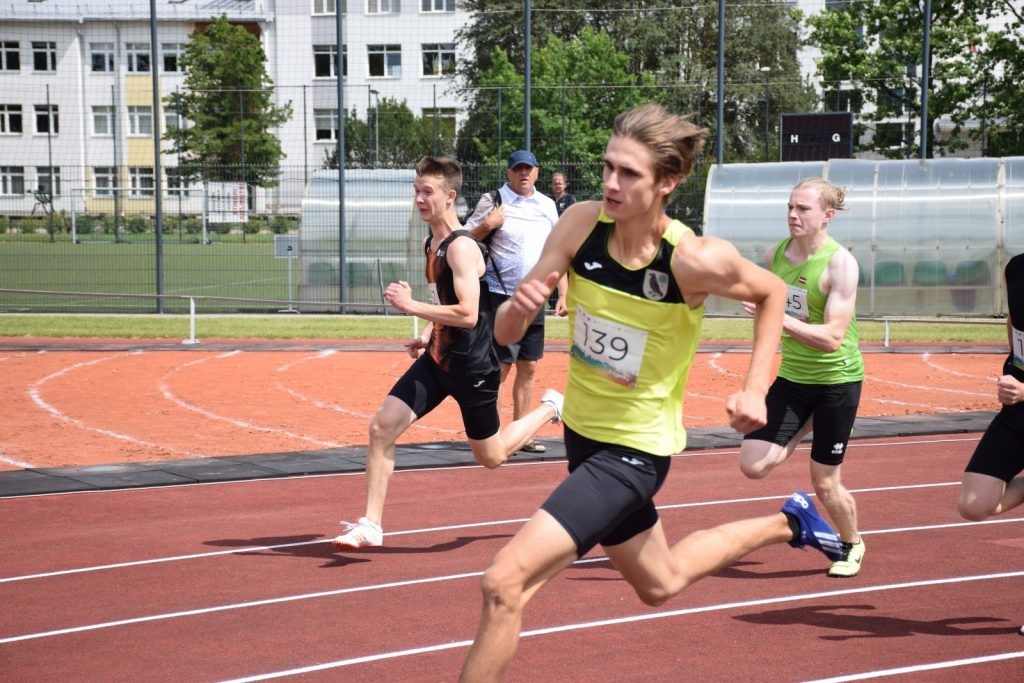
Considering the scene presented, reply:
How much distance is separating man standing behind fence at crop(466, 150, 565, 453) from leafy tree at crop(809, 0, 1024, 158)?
74.1 feet

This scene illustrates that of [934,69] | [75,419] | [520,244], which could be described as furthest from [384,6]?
[520,244]

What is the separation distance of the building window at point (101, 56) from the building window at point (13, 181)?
1951cm

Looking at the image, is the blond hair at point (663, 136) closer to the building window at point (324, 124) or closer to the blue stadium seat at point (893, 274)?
the blue stadium seat at point (893, 274)

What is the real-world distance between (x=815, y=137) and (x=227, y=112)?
1000 inches

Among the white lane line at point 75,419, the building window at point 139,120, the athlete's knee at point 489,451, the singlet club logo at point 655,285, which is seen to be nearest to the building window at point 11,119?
the building window at point 139,120

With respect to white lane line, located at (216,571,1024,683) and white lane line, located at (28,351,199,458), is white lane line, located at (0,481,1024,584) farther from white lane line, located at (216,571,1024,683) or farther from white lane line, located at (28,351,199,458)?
white lane line, located at (28,351,199,458)

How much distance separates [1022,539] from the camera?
7.61 meters

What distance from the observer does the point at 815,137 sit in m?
25.4

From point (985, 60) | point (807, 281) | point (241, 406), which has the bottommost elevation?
point (241, 406)

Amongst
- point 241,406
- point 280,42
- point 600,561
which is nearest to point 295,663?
point 600,561

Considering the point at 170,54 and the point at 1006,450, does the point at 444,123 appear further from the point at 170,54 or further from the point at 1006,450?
the point at 170,54

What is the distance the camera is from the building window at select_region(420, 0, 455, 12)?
56906mm

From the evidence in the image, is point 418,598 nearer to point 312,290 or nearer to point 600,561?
point 600,561

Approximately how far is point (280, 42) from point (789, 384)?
192 feet
